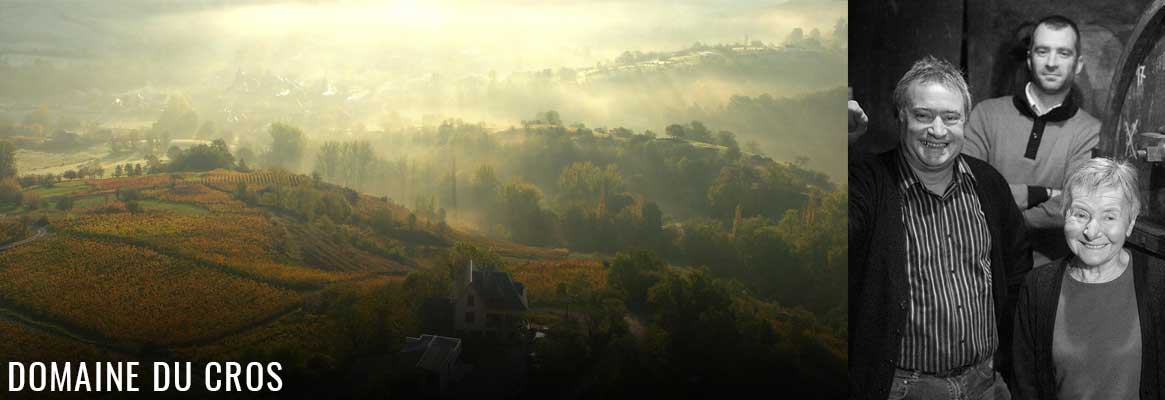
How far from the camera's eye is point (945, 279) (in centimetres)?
279

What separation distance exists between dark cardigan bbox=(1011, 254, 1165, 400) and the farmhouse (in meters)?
1.82

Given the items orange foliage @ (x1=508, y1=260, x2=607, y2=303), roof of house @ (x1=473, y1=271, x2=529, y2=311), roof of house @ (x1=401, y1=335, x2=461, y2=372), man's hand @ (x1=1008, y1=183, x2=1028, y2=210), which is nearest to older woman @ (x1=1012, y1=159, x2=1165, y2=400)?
man's hand @ (x1=1008, y1=183, x2=1028, y2=210)

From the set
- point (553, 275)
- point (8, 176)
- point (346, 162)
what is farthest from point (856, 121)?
point (8, 176)

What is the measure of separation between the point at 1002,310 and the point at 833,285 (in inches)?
35.0

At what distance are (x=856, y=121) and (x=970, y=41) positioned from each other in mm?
505

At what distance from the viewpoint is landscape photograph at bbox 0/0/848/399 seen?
3.21 metres

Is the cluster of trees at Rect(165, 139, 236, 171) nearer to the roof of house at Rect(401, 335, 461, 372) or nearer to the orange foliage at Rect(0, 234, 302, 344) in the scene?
the orange foliage at Rect(0, 234, 302, 344)

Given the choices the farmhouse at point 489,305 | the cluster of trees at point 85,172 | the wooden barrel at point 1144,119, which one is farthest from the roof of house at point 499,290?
the wooden barrel at point 1144,119

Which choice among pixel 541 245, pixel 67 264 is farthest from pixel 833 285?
pixel 67 264

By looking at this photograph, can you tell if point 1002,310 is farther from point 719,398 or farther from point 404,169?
point 404,169

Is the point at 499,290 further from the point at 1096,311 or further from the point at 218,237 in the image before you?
the point at 1096,311

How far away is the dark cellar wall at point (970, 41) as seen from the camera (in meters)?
3.04

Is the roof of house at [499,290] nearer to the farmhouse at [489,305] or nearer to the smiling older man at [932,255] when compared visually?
the farmhouse at [489,305]

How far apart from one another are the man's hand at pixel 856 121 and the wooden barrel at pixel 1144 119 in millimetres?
808
